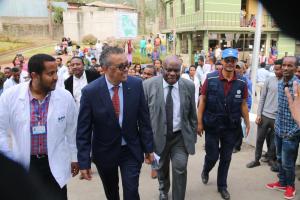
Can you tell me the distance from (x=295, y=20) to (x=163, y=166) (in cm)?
338

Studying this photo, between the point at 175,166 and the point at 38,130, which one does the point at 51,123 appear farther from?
the point at 175,166

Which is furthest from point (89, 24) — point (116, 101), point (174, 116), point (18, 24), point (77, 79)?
point (18, 24)

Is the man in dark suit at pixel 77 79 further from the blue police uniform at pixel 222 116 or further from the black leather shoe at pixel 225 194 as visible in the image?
the black leather shoe at pixel 225 194

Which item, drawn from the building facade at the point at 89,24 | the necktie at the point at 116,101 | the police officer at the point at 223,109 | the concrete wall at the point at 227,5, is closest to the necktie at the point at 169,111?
the police officer at the point at 223,109

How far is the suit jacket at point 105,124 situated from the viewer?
275cm

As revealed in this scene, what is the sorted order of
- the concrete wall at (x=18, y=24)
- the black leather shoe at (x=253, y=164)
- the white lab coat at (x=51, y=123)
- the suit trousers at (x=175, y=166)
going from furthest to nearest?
the black leather shoe at (x=253, y=164) < the suit trousers at (x=175, y=166) < the white lab coat at (x=51, y=123) < the concrete wall at (x=18, y=24)

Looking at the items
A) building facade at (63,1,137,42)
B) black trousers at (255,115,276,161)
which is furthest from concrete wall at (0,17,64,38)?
building facade at (63,1,137,42)

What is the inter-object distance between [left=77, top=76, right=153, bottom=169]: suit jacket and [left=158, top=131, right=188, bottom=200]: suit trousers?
635mm

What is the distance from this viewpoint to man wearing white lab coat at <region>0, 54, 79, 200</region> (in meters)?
2.32

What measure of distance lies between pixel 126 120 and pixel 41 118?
73 centimetres

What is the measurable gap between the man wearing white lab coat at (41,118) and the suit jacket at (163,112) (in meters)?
1.17

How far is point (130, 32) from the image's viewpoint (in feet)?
32.1

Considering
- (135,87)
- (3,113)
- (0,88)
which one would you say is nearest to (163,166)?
(135,87)

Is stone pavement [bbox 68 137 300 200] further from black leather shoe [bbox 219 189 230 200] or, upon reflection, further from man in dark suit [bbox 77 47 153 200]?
man in dark suit [bbox 77 47 153 200]
